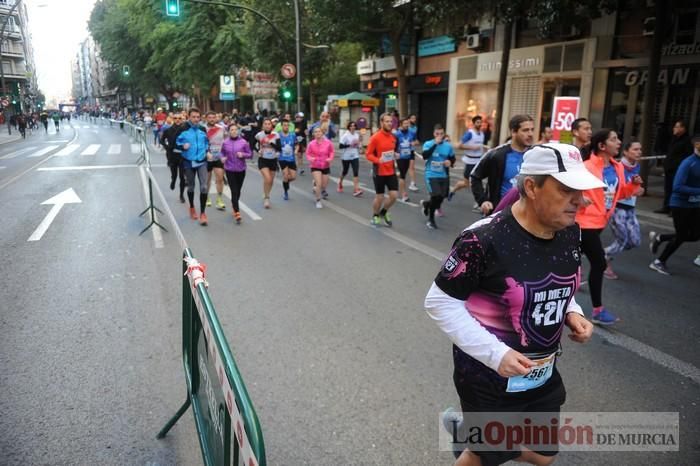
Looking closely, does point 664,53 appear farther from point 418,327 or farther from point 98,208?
point 98,208

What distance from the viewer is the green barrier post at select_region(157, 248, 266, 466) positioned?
4.85 feet

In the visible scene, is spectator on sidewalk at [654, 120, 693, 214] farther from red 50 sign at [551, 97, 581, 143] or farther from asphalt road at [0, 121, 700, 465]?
asphalt road at [0, 121, 700, 465]

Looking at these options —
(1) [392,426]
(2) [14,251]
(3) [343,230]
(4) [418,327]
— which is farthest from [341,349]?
(2) [14,251]

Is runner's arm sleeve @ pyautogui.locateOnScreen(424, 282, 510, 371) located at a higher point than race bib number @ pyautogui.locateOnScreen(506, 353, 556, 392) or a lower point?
higher

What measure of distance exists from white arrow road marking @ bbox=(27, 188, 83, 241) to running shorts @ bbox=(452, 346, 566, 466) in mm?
7949

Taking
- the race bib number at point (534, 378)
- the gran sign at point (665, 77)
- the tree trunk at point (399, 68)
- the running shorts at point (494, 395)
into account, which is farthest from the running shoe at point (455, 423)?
the tree trunk at point (399, 68)

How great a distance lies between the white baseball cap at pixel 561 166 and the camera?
6.12 ft

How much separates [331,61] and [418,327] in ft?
101

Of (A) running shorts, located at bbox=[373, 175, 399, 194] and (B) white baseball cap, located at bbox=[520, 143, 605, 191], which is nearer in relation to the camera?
(B) white baseball cap, located at bbox=[520, 143, 605, 191]

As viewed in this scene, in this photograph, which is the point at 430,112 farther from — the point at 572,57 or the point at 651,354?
the point at 651,354

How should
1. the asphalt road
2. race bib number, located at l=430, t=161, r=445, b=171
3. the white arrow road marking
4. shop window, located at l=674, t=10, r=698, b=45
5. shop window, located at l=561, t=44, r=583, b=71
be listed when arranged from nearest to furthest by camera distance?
the asphalt road → the white arrow road marking → race bib number, located at l=430, t=161, r=445, b=171 → shop window, located at l=674, t=10, r=698, b=45 → shop window, located at l=561, t=44, r=583, b=71

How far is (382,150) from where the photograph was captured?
8617 millimetres

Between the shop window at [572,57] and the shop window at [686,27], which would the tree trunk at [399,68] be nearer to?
the shop window at [572,57]

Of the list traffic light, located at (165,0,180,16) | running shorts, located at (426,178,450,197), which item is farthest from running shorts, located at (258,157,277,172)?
traffic light, located at (165,0,180,16)
